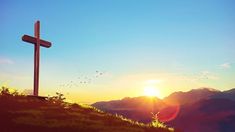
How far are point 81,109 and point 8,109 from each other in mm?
5328

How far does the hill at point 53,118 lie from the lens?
18.5 meters

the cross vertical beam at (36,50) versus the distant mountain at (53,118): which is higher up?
the cross vertical beam at (36,50)

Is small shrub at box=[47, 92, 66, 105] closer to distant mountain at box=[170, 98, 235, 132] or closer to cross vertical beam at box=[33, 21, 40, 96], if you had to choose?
cross vertical beam at box=[33, 21, 40, 96]

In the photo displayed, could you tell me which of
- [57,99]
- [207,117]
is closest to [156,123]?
[57,99]

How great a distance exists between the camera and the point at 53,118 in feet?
67.2

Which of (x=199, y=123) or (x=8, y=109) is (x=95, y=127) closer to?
(x=8, y=109)

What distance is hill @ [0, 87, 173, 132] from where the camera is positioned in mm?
18500

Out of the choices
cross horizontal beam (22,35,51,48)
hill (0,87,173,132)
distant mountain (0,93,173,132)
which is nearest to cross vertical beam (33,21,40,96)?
cross horizontal beam (22,35,51,48)

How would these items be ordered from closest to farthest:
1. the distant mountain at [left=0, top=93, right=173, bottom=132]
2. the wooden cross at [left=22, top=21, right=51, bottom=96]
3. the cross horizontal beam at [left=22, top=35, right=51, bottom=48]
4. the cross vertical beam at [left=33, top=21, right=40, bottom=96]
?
the distant mountain at [left=0, top=93, right=173, bottom=132] → the cross horizontal beam at [left=22, top=35, right=51, bottom=48] → the wooden cross at [left=22, top=21, right=51, bottom=96] → the cross vertical beam at [left=33, top=21, right=40, bottom=96]

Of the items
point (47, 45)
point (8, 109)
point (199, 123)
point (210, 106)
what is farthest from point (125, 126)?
point (210, 106)

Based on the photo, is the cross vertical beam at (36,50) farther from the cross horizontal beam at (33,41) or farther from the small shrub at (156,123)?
the small shrub at (156,123)

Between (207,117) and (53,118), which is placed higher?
(207,117)

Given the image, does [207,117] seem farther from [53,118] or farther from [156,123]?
[53,118]

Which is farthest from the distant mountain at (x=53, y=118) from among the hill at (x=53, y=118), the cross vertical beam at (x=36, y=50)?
the cross vertical beam at (x=36, y=50)
